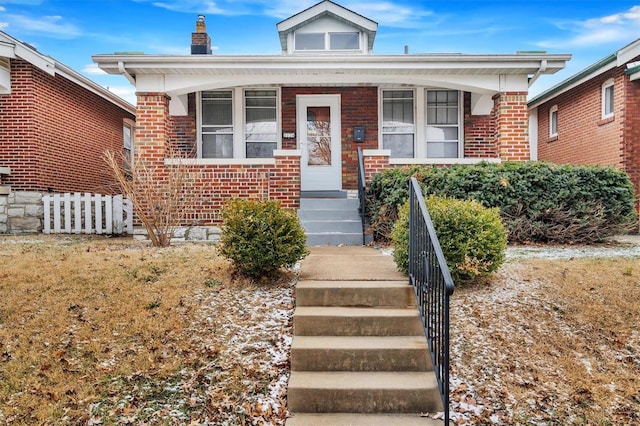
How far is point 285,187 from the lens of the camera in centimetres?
875

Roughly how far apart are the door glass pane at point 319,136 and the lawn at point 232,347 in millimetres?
5867

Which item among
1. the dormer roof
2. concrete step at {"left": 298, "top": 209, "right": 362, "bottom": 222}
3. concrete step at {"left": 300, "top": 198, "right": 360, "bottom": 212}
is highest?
the dormer roof

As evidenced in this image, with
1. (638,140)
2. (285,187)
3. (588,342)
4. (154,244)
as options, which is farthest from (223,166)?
(638,140)

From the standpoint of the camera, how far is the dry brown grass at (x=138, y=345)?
10.3ft

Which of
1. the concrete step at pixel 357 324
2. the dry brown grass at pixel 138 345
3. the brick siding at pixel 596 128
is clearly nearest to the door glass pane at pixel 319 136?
the dry brown grass at pixel 138 345

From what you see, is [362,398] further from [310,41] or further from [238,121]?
[310,41]

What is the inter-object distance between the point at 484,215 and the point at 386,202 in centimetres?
269

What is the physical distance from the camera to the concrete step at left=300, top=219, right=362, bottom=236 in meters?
8.18

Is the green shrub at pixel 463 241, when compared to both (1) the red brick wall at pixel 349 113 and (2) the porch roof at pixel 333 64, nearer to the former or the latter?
(2) the porch roof at pixel 333 64

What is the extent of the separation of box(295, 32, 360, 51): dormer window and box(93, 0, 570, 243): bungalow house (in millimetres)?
27

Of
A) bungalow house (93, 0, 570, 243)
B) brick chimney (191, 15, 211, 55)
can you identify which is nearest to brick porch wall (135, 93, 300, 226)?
bungalow house (93, 0, 570, 243)

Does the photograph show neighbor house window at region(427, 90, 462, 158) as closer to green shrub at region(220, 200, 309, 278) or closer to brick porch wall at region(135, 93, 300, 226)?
brick porch wall at region(135, 93, 300, 226)

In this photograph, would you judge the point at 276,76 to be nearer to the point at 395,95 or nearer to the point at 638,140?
the point at 395,95

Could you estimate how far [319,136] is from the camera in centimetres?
1091
